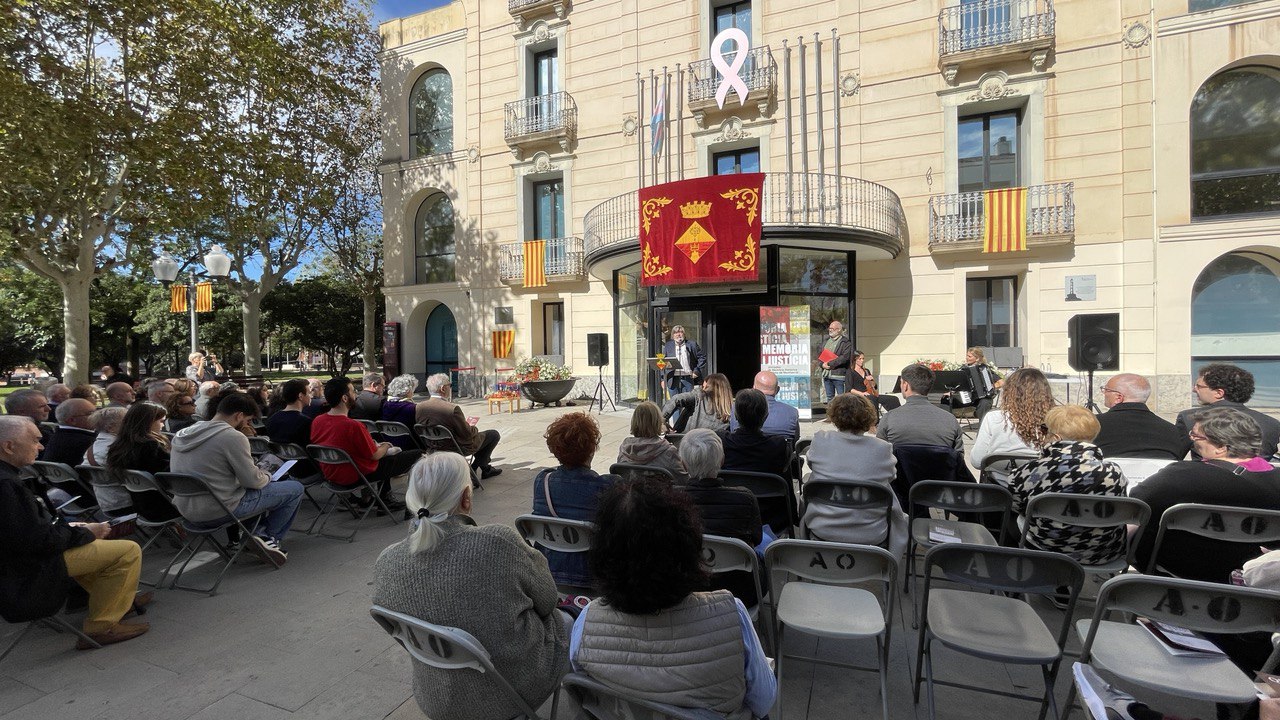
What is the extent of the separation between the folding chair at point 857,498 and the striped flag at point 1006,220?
378 inches

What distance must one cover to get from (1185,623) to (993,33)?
12504 millimetres

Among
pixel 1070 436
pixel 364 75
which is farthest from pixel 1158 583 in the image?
pixel 364 75

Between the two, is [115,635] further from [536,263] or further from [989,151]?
[989,151]

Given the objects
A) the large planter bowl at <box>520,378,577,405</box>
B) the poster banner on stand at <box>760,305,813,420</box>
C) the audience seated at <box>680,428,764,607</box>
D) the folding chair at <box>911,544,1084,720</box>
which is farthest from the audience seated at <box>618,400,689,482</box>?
the large planter bowl at <box>520,378,577,405</box>

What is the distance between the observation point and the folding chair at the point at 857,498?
112 inches

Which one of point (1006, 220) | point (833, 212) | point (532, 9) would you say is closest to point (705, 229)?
point (833, 212)

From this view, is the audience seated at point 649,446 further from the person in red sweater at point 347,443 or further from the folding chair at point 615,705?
the person in red sweater at point 347,443

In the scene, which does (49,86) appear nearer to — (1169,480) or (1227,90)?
(1169,480)

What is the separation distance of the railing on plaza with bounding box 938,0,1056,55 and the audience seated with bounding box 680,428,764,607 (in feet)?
39.0

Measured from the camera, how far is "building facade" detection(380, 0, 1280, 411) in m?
9.71

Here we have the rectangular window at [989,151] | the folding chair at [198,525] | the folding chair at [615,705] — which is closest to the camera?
the folding chair at [615,705]

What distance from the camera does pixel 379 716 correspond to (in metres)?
2.21

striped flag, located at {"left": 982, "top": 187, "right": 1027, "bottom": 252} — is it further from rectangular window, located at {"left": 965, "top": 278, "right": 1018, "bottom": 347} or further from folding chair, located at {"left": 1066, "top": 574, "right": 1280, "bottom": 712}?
folding chair, located at {"left": 1066, "top": 574, "right": 1280, "bottom": 712}

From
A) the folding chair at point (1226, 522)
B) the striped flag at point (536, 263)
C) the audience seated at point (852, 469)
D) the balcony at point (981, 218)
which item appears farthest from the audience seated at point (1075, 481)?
the striped flag at point (536, 263)
